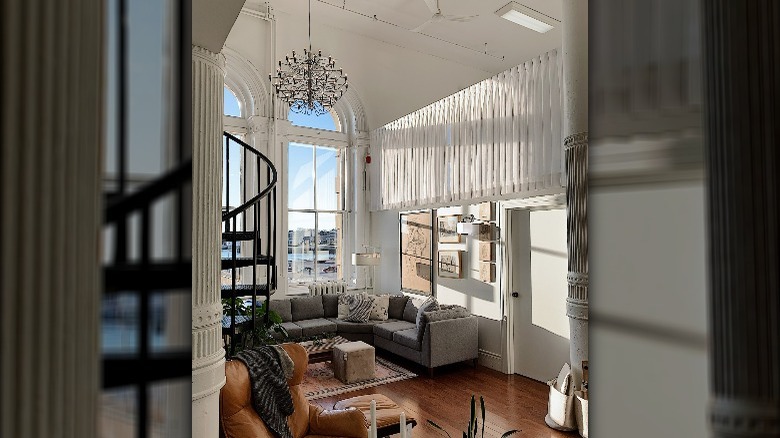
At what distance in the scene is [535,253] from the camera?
5.63m

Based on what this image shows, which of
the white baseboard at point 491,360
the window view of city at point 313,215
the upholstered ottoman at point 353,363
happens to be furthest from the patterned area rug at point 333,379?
the window view of city at point 313,215

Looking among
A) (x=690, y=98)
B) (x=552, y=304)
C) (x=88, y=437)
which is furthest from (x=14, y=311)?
(x=552, y=304)

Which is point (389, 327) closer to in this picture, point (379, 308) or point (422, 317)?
point (379, 308)

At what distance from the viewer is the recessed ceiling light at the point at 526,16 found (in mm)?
6059

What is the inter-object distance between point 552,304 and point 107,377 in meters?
5.36

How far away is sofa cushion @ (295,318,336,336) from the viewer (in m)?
6.52

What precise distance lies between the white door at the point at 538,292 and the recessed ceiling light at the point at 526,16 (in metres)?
2.54

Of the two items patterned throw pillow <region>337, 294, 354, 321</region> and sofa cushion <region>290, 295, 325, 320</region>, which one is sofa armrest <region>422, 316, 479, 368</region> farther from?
sofa cushion <region>290, 295, 325, 320</region>

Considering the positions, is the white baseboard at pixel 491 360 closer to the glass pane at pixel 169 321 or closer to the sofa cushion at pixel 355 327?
the sofa cushion at pixel 355 327

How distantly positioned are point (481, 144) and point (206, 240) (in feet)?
15.1

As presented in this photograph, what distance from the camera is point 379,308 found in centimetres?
706

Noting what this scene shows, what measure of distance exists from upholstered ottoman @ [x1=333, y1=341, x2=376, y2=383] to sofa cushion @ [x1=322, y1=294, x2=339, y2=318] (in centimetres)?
167

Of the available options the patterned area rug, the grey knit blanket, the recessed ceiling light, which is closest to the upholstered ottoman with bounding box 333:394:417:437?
the grey knit blanket

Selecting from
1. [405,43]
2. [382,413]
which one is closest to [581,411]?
[382,413]
